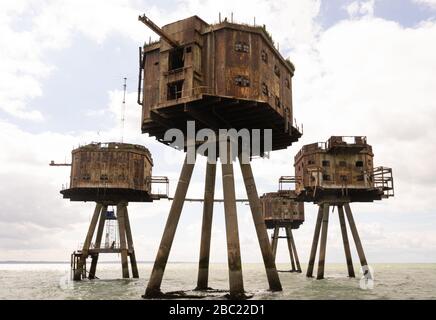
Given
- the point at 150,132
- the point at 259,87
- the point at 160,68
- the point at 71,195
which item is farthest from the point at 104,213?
the point at 259,87

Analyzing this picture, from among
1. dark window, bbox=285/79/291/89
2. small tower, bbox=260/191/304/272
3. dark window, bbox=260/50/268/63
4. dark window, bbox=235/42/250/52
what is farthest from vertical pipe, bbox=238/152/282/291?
small tower, bbox=260/191/304/272

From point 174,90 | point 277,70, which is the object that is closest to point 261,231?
point 174,90

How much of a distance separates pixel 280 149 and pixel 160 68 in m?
9.09

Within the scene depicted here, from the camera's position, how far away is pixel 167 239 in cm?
2000

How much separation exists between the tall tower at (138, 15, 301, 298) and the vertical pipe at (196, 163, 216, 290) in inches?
34.0

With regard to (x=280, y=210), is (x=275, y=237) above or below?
below

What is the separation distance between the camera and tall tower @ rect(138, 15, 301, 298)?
1977cm

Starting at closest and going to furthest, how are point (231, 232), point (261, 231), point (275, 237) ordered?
point (231, 232) < point (261, 231) < point (275, 237)

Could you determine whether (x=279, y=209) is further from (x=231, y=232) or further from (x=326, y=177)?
(x=231, y=232)

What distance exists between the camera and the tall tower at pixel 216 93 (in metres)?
19.8

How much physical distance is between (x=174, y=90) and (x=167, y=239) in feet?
22.9

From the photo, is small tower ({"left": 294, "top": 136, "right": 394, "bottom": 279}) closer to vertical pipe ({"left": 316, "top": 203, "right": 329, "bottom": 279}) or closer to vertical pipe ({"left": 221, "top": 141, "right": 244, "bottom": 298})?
vertical pipe ({"left": 316, "top": 203, "right": 329, "bottom": 279})

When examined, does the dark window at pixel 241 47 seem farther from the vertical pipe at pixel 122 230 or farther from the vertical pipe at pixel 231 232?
the vertical pipe at pixel 122 230

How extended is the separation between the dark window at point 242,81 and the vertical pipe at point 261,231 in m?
4.45
